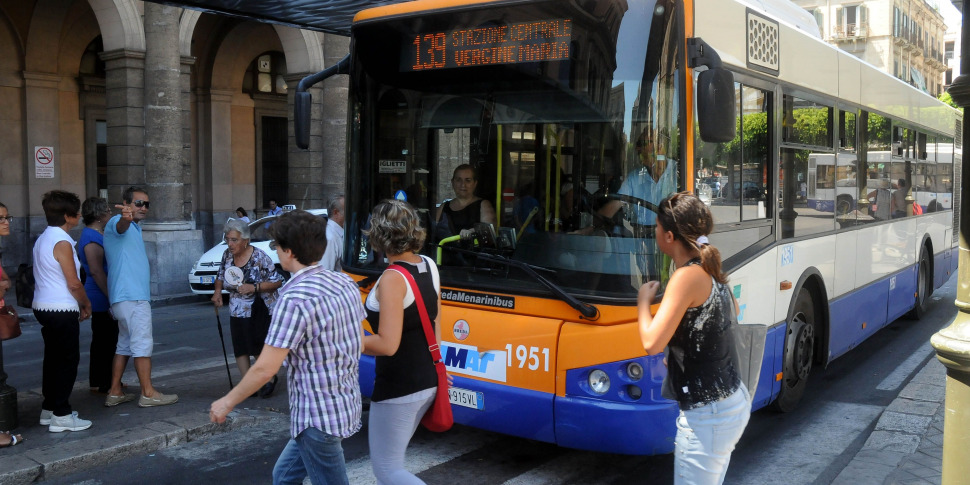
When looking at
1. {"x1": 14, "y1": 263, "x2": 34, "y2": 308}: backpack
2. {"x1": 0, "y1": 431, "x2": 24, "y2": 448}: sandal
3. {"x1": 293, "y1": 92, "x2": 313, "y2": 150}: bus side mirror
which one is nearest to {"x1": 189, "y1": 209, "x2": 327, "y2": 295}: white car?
{"x1": 14, "y1": 263, "x2": 34, "y2": 308}: backpack

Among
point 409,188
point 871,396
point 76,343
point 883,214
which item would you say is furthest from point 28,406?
point 883,214

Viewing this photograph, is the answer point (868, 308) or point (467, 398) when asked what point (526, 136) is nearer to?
point (467, 398)

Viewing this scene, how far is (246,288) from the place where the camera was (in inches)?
278

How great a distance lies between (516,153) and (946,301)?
36.1 ft

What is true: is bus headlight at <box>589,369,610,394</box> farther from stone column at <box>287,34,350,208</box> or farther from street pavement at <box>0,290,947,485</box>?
stone column at <box>287,34,350,208</box>

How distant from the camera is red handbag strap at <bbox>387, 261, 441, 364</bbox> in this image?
12.0 ft

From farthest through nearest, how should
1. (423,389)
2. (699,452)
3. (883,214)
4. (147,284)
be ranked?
(883,214), (147,284), (423,389), (699,452)

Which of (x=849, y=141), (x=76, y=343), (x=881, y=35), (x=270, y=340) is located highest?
(x=881, y=35)

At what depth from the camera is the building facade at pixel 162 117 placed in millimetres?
15812

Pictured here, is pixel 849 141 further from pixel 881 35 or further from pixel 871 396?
pixel 881 35

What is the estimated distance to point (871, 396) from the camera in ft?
24.7

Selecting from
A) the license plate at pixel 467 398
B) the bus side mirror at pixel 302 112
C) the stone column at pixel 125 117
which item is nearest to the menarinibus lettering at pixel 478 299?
Answer: the license plate at pixel 467 398

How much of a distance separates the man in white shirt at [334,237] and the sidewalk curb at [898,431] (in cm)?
432

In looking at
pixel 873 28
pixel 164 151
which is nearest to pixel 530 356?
pixel 164 151
